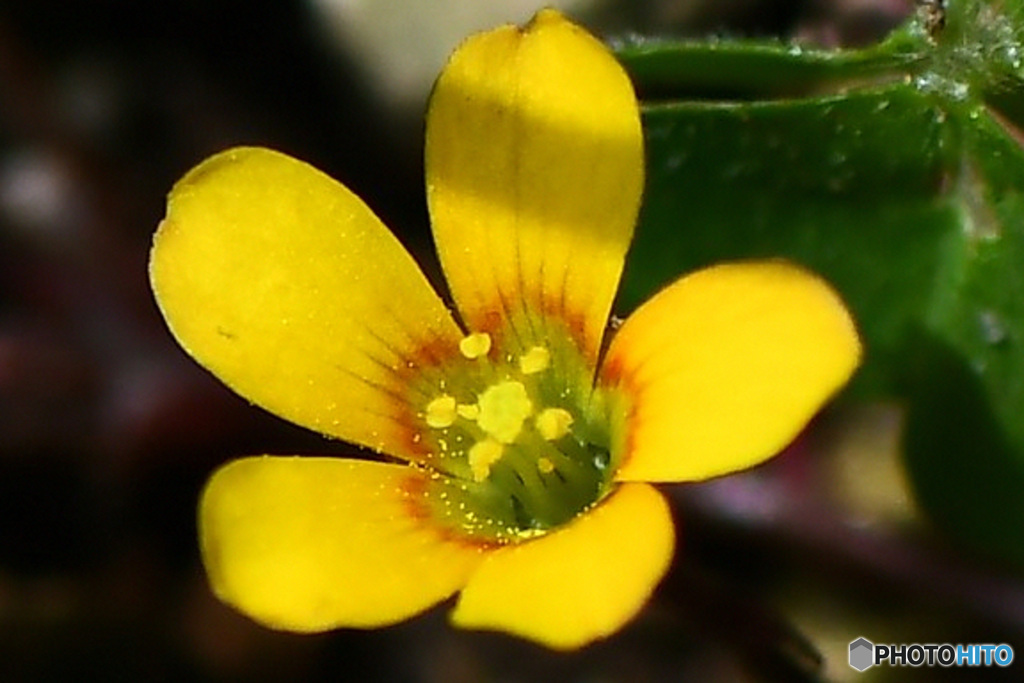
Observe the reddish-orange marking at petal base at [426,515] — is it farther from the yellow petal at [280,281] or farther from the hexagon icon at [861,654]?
the hexagon icon at [861,654]

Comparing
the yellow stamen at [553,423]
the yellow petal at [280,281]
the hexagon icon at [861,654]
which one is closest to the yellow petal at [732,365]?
the yellow stamen at [553,423]

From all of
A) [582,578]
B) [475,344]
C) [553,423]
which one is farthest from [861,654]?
[582,578]

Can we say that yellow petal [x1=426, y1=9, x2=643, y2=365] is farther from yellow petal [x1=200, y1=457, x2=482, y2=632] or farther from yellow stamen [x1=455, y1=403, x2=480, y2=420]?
yellow petal [x1=200, y1=457, x2=482, y2=632]

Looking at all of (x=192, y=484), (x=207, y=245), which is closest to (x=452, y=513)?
(x=207, y=245)

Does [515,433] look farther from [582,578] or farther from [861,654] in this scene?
[861,654]

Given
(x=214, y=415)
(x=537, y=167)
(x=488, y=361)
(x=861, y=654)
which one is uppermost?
(x=537, y=167)

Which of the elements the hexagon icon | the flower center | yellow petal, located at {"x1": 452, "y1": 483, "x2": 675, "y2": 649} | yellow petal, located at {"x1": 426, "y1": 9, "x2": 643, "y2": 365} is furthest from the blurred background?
yellow petal, located at {"x1": 452, "y1": 483, "x2": 675, "y2": 649}

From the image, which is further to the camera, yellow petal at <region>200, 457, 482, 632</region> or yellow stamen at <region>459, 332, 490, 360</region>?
yellow stamen at <region>459, 332, 490, 360</region>
